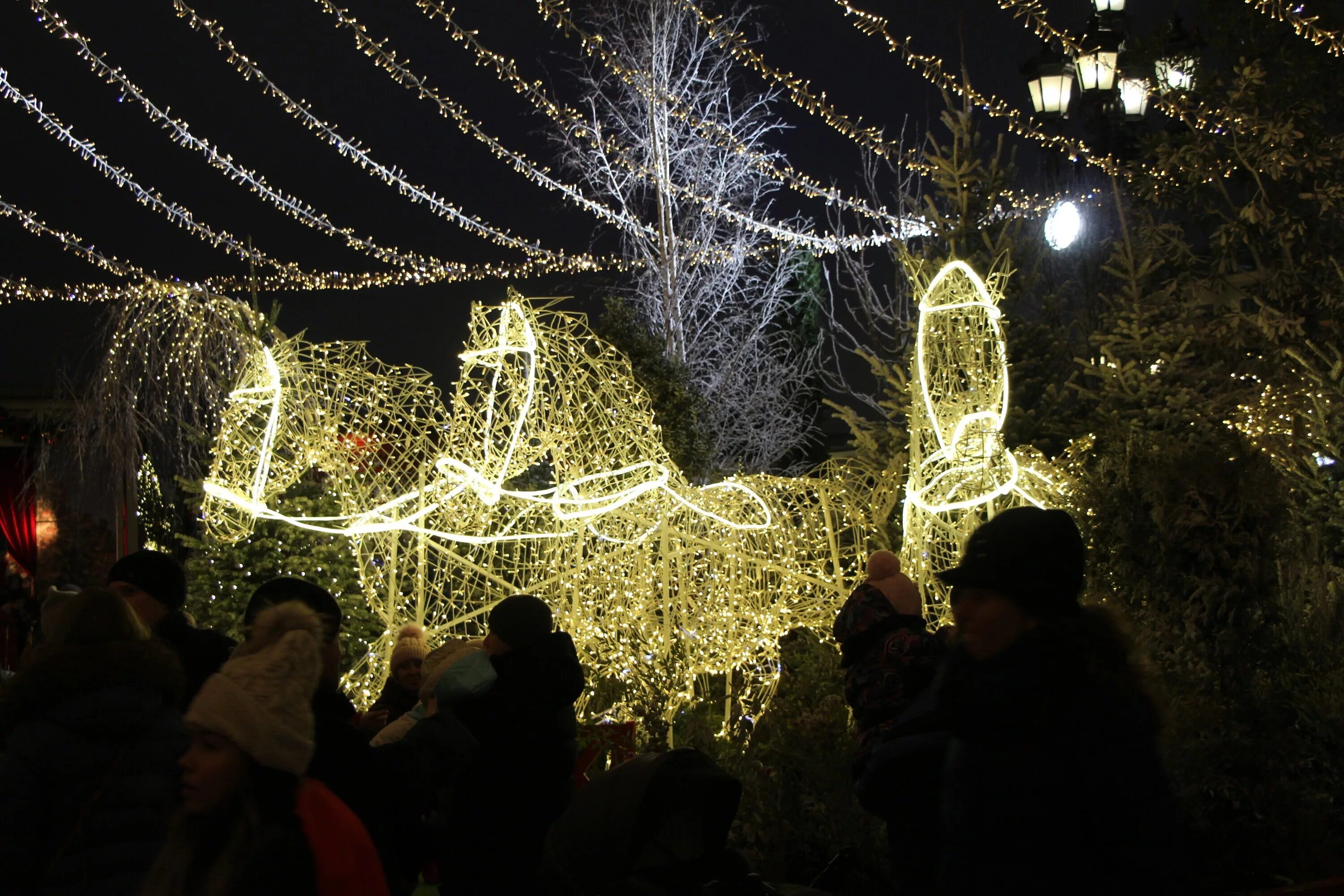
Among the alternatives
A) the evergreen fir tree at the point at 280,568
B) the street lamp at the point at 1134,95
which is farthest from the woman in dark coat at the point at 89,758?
the street lamp at the point at 1134,95

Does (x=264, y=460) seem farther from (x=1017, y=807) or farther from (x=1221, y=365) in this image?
(x=1221, y=365)

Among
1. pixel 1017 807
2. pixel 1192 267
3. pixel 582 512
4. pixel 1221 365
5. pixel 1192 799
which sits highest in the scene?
pixel 1192 267

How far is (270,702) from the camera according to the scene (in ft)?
7.02

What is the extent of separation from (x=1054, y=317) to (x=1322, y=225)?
423 cm

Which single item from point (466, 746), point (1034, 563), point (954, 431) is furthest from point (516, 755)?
point (954, 431)

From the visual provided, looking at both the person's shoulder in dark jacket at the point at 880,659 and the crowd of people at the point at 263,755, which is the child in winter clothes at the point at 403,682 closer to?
the crowd of people at the point at 263,755

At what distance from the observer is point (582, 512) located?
685 centimetres

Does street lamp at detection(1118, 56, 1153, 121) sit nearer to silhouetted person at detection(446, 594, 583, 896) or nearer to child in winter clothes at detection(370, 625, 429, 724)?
child in winter clothes at detection(370, 625, 429, 724)

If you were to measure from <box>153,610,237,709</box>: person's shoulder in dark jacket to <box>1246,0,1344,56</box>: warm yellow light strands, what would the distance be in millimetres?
8472

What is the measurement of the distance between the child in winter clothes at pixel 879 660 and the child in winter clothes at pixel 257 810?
90.3 inches

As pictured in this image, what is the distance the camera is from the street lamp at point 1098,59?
31.9 ft

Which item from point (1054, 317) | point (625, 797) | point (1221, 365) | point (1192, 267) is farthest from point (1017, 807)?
point (1192, 267)

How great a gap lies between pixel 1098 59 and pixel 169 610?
834 centimetres

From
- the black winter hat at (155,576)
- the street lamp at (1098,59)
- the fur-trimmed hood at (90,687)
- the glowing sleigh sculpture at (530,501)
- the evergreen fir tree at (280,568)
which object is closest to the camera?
the fur-trimmed hood at (90,687)
